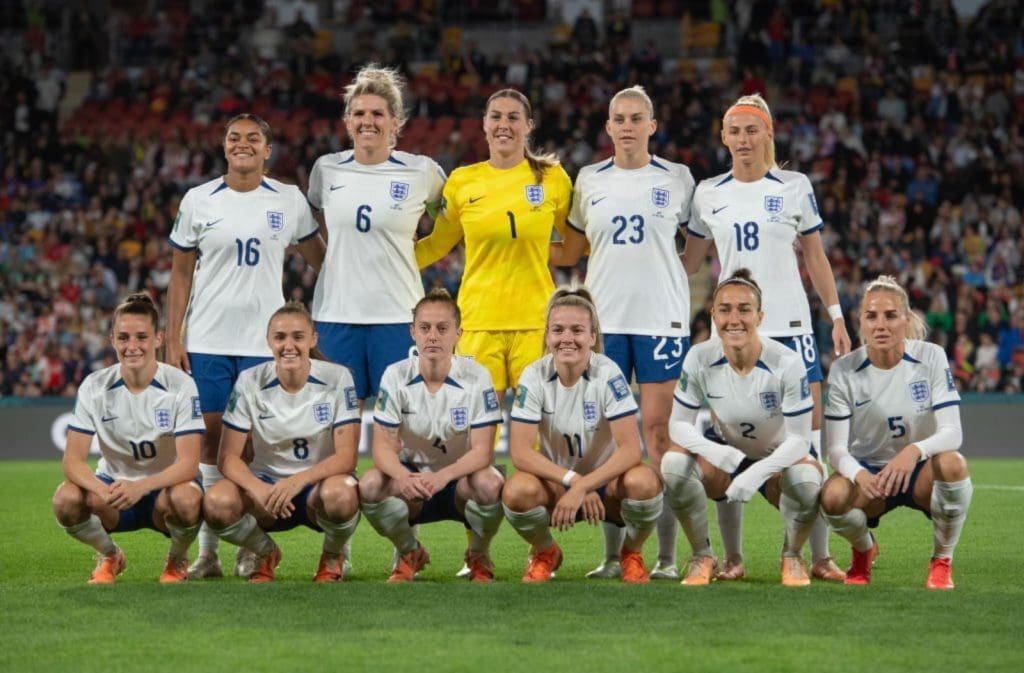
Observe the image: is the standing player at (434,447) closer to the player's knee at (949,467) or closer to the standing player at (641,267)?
the standing player at (641,267)

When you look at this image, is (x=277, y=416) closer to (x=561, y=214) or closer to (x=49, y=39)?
(x=561, y=214)

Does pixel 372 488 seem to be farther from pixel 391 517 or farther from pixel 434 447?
pixel 434 447

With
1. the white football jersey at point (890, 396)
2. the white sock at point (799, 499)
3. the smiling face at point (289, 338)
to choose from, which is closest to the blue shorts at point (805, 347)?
the white football jersey at point (890, 396)

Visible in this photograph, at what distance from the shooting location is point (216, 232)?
274 inches

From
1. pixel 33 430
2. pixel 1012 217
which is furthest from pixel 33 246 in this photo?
pixel 1012 217

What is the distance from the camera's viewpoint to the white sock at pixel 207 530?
22.6 ft

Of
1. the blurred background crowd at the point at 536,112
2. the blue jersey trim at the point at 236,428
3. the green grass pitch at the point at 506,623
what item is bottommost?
the green grass pitch at the point at 506,623

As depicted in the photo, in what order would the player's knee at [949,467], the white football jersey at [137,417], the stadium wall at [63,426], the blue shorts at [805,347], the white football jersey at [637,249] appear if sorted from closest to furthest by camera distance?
the player's knee at [949,467] → the white football jersey at [137,417] → the blue shorts at [805,347] → the white football jersey at [637,249] → the stadium wall at [63,426]

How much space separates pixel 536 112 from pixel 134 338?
51.0 ft

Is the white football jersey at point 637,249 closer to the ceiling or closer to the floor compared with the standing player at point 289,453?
closer to the ceiling

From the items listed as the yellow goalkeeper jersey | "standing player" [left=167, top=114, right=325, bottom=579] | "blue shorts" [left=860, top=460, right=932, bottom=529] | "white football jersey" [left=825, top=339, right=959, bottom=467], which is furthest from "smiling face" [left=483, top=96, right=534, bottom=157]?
"blue shorts" [left=860, top=460, right=932, bottom=529]

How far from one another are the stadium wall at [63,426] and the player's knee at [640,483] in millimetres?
8640

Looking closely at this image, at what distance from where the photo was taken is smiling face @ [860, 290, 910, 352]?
21.1 feet

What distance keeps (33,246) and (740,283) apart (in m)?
14.6
